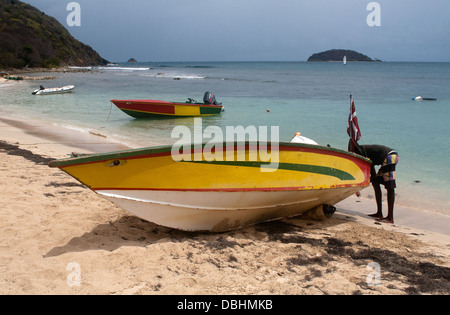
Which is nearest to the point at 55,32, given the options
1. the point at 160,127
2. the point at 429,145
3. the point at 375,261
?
the point at 160,127

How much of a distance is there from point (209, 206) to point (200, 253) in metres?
0.64

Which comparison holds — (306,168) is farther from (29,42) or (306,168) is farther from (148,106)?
(29,42)

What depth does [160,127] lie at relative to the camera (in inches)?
640

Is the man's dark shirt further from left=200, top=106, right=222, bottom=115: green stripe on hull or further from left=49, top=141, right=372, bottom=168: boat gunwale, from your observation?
left=200, top=106, right=222, bottom=115: green stripe on hull

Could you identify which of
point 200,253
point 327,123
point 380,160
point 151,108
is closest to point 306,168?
point 380,160

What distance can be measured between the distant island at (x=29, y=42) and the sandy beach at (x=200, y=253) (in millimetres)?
67090

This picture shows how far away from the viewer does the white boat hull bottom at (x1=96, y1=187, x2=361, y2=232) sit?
470 cm

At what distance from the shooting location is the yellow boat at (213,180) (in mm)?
4512

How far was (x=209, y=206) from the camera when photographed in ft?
16.2

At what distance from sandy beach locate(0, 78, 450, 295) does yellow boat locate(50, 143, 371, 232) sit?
29 centimetres

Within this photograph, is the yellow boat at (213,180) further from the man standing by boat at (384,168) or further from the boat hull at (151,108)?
the boat hull at (151,108)

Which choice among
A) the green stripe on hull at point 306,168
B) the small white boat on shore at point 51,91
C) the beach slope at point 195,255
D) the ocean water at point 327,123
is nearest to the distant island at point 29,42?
the small white boat on shore at point 51,91

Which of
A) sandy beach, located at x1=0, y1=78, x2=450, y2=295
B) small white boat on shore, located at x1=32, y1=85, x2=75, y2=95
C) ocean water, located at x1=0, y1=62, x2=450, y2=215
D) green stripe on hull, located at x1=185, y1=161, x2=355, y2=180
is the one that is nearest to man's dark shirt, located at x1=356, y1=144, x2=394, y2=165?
green stripe on hull, located at x1=185, y1=161, x2=355, y2=180
